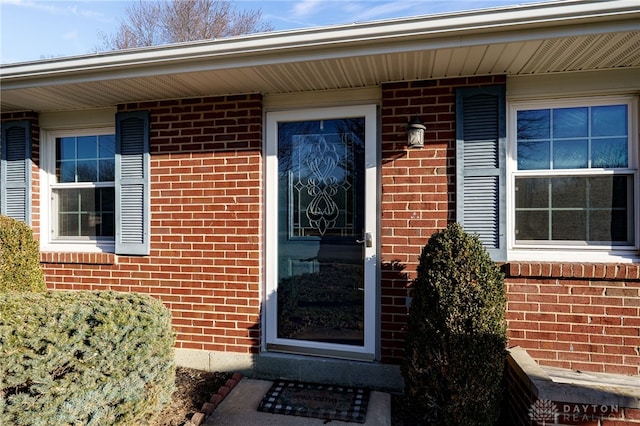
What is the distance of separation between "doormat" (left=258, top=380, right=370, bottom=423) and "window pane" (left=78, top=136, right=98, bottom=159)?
10.2ft

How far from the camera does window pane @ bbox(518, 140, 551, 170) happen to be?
9.88ft

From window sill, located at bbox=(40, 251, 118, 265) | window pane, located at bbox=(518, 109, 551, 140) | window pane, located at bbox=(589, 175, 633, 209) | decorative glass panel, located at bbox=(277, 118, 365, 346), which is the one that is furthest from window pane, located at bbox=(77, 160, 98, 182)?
window pane, located at bbox=(589, 175, 633, 209)

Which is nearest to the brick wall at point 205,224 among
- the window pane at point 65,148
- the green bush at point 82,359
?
the window pane at point 65,148

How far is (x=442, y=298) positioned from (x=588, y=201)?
1.60 metres

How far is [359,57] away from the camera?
263 centimetres

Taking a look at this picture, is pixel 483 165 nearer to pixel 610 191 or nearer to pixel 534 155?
pixel 534 155

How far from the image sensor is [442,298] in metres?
2.43

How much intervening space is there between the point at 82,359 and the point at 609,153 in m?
3.99

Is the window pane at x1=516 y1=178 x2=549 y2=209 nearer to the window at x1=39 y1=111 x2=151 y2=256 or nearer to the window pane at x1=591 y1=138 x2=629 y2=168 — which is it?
the window pane at x1=591 y1=138 x2=629 y2=168

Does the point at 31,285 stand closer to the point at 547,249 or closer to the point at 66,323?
the point at 66,323

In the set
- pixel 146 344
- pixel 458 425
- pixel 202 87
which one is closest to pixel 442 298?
pixel 458 425

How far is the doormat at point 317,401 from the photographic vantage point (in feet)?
8.98
